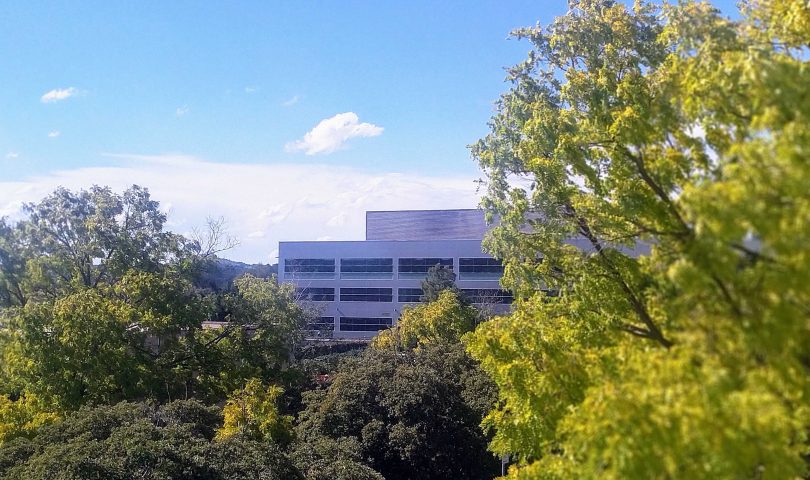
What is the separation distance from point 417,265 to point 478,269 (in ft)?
15.2

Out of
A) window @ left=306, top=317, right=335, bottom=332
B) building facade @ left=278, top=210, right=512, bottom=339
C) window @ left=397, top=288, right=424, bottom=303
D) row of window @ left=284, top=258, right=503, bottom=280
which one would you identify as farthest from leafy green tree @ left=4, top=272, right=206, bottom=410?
window @ left=397, top=288, right=424, bottom=303

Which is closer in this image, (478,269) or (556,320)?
(556,320)

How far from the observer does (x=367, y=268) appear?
50.8 m

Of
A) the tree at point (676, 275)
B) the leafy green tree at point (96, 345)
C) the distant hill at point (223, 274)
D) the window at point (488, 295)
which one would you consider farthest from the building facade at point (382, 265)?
the tree at point (676, 275)

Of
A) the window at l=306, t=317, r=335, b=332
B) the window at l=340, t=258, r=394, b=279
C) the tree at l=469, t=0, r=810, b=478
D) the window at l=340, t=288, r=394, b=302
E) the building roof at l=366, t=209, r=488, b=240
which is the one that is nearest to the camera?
the tree at l=469, t=0, r=810, b=478

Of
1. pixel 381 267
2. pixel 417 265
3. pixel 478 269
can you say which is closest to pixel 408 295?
pixel 417 265

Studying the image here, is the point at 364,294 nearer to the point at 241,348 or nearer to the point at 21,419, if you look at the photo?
the point at 241,348

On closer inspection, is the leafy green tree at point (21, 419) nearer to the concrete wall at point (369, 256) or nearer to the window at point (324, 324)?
the window at point (324, 324)

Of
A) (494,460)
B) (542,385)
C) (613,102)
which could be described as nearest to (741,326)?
(542,385)

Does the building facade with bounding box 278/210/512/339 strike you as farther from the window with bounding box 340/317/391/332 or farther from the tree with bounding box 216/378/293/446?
the tree with bounding box 216/378/293/446

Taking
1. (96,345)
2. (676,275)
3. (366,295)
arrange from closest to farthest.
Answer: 1. (676,275)
2. (96,345)
3. (366,295)

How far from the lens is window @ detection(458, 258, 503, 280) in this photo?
154 feet

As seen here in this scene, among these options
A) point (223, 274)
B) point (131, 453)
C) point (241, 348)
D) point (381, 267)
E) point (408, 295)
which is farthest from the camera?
point (223, 274)

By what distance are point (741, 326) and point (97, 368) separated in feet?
51.7
